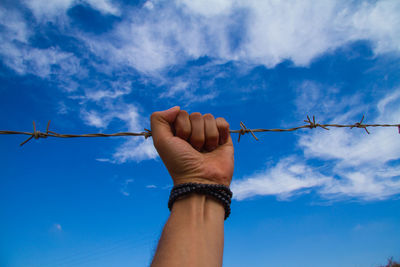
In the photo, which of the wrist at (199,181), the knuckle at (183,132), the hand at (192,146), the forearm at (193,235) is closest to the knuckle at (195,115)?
the hand at (192,146)

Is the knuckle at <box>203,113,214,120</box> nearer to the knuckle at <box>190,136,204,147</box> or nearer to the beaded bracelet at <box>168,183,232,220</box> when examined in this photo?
the knuckle at <box>190,136,204,147</box>

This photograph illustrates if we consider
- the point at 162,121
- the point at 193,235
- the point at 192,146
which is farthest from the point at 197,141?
the point at 193,235

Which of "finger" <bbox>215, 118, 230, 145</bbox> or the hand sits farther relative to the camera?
"finger" <bbox>215, 118, 230, 145</bbox>

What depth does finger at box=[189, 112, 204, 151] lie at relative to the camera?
2.02 metres

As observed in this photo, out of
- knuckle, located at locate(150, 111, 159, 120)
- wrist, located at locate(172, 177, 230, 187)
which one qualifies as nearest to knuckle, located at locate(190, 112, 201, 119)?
knuckle, located at locate(150, 111, 159, 120)

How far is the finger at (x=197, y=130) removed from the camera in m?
2.02

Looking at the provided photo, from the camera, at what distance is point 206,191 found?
181cm

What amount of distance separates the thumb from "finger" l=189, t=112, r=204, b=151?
0.48 ft

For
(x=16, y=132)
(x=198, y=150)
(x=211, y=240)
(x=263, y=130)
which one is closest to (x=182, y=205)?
(x=211, y=240)

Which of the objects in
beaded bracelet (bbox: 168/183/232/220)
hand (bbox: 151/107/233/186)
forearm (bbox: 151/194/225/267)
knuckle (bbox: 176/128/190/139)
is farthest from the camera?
knuckle (bbox: 176/128/190/139)

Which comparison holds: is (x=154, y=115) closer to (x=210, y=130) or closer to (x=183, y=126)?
(x=183, y=126)

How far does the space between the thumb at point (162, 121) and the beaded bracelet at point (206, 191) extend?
430mm

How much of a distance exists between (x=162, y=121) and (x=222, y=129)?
1.57 ft

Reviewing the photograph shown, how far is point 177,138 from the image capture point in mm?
1990
